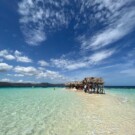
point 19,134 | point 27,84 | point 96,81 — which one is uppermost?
point 27,84

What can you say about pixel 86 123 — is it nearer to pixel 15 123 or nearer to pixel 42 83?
pixel 15 123

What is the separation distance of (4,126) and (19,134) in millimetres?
1516

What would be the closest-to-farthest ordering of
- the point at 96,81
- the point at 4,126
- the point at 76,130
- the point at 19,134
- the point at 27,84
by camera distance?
1. the point at 19,134
2. the point at 76,130
3. the point at 4,126
4. the point at 96,81
5. the point at 27,84

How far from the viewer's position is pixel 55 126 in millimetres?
8414

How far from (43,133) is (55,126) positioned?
4.00 ft

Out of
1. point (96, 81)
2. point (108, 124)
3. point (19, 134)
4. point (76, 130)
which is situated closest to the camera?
point (19, 134)

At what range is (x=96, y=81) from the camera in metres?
38.2

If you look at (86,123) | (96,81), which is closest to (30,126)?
(86,123)

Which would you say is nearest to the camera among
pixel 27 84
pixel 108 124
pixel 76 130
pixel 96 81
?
pixel 76 130

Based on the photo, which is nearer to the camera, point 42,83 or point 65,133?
point 65,133

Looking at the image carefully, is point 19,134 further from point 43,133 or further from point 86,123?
point 86,123

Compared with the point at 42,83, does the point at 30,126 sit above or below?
below

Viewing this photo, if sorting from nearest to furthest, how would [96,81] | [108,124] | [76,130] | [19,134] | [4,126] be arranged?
[19,134], [76,130], [4,126], [108,124], [96,81]

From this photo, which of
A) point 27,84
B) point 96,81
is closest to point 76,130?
point 96,81
